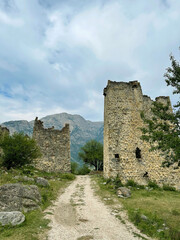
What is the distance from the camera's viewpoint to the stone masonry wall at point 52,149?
2561cm

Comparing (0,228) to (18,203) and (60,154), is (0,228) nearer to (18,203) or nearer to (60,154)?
A: (18,203)

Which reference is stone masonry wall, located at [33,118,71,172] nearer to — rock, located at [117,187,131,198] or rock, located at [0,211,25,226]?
rock, located at [117,187,131,198]

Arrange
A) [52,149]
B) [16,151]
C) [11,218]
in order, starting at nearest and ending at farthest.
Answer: [11,218], [16,151], [52,149]

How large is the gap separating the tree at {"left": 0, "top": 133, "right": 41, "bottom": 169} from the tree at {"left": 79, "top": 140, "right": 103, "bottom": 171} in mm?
24687

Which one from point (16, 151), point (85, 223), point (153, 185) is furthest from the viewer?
point (16, 151)

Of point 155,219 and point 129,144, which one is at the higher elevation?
point 129,144

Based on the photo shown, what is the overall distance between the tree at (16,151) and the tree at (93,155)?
81.0 feet

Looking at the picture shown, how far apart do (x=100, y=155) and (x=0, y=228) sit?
36762mm

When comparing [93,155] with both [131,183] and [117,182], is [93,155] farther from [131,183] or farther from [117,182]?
[117,182]

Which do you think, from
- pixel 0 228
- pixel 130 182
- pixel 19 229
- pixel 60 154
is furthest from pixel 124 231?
pixel 60 154

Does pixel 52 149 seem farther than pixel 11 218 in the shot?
Yes

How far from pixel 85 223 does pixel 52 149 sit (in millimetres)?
19877

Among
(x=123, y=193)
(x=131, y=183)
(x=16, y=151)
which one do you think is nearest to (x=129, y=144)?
(x=131, y=183)

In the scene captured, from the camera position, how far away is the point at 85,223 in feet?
24.3
